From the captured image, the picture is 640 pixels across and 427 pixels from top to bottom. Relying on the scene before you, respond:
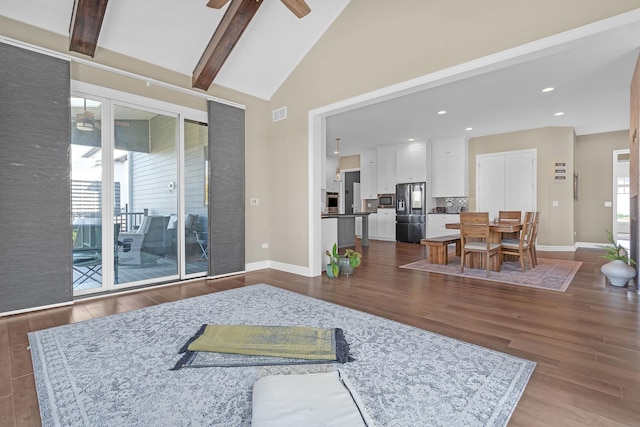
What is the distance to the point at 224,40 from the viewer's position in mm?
3789

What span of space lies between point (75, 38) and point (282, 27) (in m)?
2.37

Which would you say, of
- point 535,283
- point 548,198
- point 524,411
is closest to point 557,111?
point 548,198

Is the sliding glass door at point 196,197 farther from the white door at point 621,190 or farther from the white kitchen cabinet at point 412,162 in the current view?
the white door at point 621,190

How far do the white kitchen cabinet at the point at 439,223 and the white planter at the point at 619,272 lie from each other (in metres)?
4.19

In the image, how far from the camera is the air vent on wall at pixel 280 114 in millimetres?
4984

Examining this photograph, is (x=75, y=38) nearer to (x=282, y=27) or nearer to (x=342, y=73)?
(x=282, y=27)

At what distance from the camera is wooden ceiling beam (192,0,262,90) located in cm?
352

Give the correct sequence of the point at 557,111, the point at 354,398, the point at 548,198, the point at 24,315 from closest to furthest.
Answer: the point at 354,398
the point at 24,315
the point at 557,111
the point at 548,198

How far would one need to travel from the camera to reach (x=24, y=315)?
300 cm

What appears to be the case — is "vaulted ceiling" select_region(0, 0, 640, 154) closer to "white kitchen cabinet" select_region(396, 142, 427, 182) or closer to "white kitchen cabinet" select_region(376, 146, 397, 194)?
"white kitchen cabinet" select_region(396, 142, 427, 182)

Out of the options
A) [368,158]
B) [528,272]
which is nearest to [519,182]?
[528,272]

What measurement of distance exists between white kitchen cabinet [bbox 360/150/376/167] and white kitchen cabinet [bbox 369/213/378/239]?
67.1 inches

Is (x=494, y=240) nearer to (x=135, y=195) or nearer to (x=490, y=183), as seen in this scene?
(x=490, y=183)

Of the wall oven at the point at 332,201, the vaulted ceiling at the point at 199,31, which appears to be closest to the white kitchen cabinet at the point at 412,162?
the wall oven at the point at 332,201
